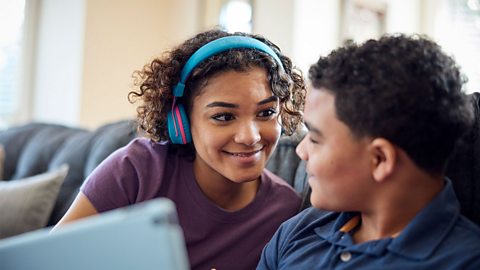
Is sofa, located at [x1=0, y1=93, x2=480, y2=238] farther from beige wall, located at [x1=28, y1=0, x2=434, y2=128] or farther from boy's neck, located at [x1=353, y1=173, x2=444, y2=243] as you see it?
beige wall, located at [x1=28, y1=0, x2=434, y2=128]

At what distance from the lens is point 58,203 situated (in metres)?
1.95

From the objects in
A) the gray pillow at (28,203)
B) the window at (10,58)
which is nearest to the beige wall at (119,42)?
the window at (10,58)

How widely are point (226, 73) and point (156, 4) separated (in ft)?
7.54

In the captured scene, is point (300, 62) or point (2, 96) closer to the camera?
point (300, 62)

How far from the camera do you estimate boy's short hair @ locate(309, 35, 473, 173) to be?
83 cm

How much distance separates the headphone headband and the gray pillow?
79cm

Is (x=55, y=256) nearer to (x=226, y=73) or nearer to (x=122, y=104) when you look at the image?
(x=226, y=73)

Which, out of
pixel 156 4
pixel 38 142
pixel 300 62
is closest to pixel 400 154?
pixel 38 142

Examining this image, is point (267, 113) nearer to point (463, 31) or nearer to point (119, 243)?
point (119, 243)

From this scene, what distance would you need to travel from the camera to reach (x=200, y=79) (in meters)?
1.31

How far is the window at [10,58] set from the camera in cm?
316

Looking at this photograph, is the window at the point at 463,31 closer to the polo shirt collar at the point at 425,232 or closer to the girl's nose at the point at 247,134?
the girl's nose at the point at 247,134

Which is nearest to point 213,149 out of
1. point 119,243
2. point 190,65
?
point 190,65

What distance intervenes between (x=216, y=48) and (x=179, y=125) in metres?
0.20
